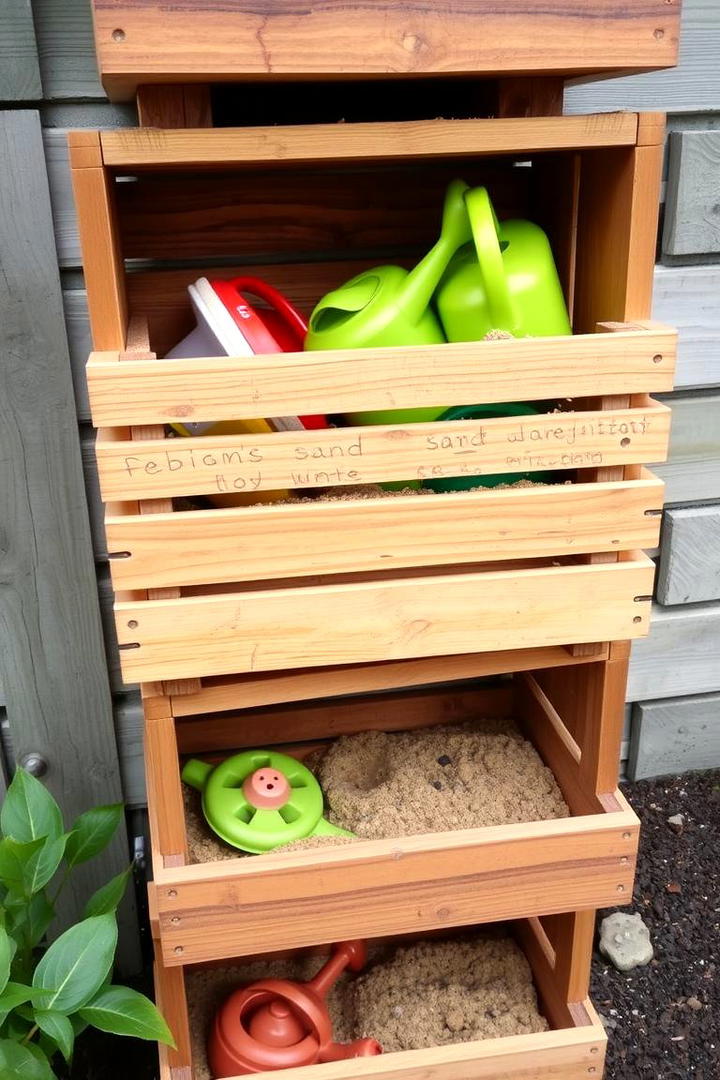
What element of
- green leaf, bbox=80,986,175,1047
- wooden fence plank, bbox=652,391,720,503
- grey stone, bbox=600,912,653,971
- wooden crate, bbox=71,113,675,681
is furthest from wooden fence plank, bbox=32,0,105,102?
grey stone, bbox=600,912,653,971

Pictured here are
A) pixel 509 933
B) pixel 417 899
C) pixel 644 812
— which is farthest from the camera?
pixel 644 812

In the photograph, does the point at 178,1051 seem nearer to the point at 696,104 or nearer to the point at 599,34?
the point at 599,34

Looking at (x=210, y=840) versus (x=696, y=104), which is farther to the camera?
(x=696, y=104)

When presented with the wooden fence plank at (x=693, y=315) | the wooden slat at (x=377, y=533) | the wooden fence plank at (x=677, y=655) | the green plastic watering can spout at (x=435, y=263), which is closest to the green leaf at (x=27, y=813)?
the wooden slat at (x=377, y=533)

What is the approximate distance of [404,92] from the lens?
107 cm

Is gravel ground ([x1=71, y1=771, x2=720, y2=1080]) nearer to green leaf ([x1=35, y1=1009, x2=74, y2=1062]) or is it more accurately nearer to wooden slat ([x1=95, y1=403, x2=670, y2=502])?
green leaf ([x1=35, y1=1009, x2=74, y2=1062])

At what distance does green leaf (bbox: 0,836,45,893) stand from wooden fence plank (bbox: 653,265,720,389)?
1.09 metres

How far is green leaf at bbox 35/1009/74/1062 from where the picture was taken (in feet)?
3.20

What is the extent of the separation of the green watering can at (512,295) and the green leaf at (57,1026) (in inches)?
31.9

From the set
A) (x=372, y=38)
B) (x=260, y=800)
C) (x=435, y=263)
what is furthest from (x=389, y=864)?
(x=372, y=38)

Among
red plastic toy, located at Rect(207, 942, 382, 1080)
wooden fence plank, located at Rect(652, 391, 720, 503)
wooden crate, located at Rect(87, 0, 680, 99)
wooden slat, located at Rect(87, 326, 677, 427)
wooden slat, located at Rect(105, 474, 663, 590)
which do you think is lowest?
red plastic toy, located at Rect(207, 942, 382, 1080)

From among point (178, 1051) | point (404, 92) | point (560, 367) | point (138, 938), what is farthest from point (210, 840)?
point (404, 92)

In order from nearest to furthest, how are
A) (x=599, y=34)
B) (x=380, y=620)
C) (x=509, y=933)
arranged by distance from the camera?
(x=599, y=34) < (x=380, y=620) < (x=509, y=933)

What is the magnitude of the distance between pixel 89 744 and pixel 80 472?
1.34 feet
